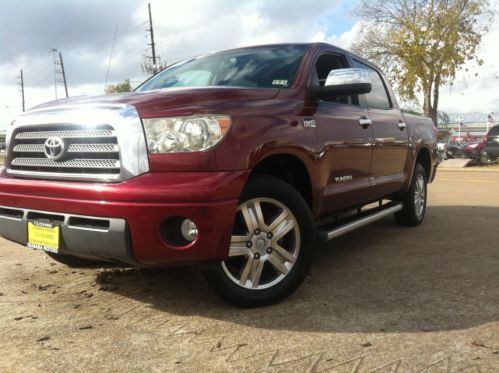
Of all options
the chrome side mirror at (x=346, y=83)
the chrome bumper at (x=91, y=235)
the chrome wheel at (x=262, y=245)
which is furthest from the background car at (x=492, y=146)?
the chrome bumper at (x=91, y=235)

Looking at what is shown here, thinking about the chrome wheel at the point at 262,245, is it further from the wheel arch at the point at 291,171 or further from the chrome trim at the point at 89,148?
the chrome trim at the point at 89,148

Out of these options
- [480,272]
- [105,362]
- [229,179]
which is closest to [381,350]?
[229,179]

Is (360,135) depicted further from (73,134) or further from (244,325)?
(73,134)

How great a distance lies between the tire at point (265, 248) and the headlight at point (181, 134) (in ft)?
1.34

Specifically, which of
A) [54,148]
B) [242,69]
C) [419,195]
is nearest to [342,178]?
[242,69]

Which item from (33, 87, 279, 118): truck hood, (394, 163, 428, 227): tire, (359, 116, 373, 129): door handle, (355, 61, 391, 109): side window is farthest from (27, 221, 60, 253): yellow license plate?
(394, 163, 428, 227): tire

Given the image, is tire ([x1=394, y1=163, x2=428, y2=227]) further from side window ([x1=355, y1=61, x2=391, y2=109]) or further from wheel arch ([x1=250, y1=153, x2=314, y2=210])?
wheel arch ([x1=250, y1=153, x2=314, y2=210])

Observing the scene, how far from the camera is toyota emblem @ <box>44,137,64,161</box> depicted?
3123mm

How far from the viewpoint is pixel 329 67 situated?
452 centimetres

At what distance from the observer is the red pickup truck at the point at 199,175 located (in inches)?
112

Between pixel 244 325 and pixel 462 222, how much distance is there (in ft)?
14.6

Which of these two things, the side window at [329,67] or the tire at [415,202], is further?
the tire at [415,202]

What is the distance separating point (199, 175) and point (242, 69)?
5.15 ft

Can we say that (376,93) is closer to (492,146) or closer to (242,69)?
(242,69)
